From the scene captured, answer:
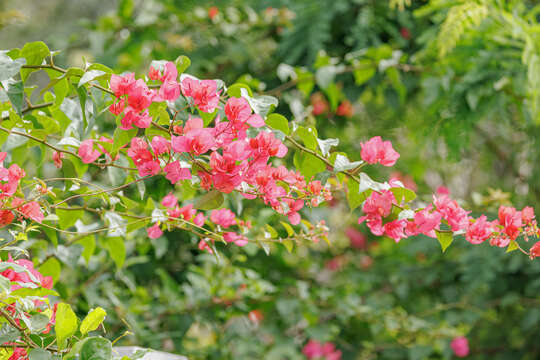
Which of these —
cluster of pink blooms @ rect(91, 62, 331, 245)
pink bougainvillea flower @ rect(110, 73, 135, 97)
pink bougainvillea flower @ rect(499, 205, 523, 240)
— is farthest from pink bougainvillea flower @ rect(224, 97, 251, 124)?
pink bougainvillea flower @ rect(499, 205, 523, 240)

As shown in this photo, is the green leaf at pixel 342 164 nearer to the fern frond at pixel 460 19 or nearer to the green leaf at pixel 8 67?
the green leaf at pixel 8 67

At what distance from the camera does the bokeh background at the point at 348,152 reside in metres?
1.18

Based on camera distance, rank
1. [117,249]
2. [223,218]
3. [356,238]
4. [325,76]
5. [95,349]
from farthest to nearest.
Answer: [356,238] → [325,76] → [117,249] → [223,218] → [95,349]

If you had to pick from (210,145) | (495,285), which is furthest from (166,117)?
(495,285)

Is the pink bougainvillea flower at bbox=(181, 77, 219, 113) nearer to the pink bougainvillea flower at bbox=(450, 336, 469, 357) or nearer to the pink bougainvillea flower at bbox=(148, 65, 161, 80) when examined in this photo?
the pink bougainvillea flower at bbox=(148, 65, 161, 80)

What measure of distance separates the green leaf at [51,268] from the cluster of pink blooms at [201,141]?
374 mm

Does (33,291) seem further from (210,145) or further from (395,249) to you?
(395,249)

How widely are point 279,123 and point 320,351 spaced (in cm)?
108

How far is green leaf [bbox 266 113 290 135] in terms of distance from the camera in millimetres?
620

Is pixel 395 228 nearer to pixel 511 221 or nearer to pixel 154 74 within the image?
pixel 511 221

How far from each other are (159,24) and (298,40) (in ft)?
1.40

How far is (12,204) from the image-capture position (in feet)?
1.95

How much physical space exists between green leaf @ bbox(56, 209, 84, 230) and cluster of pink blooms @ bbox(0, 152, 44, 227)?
153mm

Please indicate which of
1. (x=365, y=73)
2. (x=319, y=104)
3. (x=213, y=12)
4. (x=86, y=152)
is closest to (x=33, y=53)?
(x=86, y=152)
